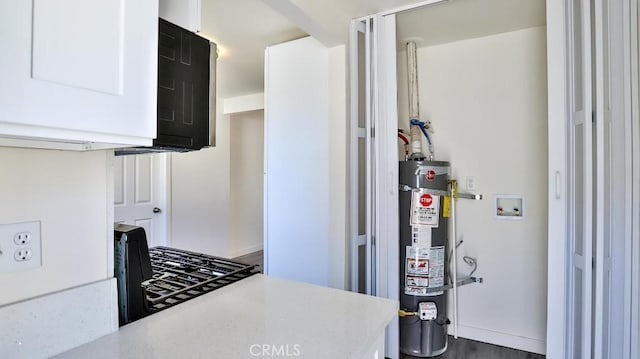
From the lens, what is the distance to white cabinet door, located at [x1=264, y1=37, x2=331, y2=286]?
2.27 metres

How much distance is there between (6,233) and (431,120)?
255 cm

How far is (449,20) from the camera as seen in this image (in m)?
2.22

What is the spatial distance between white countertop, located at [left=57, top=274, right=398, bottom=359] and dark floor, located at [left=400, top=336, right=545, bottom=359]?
154 cm

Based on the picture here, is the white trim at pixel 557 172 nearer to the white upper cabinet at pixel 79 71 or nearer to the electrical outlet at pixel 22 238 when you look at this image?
the white upper cabinet at pixel 79 71

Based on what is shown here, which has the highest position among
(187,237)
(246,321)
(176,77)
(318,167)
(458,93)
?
(458,93)

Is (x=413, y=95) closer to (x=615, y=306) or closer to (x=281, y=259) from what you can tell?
A: (x=281, y=259)

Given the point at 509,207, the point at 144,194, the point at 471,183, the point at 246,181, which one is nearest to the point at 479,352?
the point at 509,207

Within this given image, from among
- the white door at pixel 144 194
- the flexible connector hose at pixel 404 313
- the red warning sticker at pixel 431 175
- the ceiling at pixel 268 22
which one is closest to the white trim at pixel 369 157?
the ceiling at pixel 268 22

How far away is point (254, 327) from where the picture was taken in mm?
909

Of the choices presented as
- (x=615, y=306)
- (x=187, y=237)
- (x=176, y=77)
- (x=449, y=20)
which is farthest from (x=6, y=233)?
(x=187, y=237)

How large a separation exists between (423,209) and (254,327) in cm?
160

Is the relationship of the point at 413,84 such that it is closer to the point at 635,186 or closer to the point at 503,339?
the point at 635,186

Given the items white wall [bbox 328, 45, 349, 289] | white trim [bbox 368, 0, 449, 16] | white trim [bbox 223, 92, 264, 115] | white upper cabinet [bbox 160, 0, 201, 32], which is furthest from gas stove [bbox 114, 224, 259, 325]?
white trim [bbox 223, 92, 264, 115]
